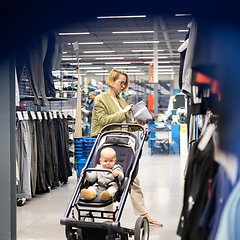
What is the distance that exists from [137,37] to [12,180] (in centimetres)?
1414

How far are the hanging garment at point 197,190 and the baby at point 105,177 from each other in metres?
1.32

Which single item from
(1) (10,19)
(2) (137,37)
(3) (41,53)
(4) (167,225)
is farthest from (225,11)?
(2) (137,37)

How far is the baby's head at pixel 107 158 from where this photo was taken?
315 centimetres

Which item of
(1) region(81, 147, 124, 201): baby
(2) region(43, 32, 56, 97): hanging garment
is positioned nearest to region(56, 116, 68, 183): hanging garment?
(2) region(43, 32, 56, 97): hanging garment

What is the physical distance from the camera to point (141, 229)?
3.27 m

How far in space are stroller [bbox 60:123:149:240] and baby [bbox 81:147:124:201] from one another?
0.06 m

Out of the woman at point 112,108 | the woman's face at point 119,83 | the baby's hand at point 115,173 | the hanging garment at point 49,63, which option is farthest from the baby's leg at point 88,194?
the hanging garment at point 49,63

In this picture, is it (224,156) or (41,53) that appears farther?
(41,53)

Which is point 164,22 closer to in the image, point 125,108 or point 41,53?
point 41,53

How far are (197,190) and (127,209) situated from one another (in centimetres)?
319

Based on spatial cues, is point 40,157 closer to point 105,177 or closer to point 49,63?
point 49,63

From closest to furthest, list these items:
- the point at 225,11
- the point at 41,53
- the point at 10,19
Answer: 1. the point at 225,11
2. the point at 10,19
3. the point at 41,53

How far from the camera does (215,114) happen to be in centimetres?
169

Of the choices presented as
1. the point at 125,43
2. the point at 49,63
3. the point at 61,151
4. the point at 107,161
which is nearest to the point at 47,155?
the point at 61,151
